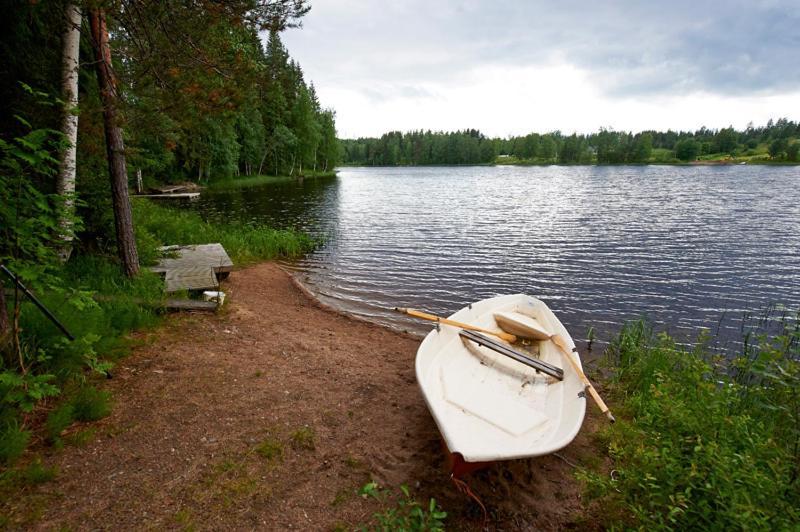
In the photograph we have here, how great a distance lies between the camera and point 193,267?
931cm

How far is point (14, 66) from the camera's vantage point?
6.50m

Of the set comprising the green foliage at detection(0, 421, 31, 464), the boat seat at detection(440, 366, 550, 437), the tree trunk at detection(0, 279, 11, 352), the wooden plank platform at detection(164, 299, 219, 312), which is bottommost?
the boat seat at detection(440, 366, 550, 437)

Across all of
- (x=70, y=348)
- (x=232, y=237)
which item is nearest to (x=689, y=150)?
(x=232, y=237)

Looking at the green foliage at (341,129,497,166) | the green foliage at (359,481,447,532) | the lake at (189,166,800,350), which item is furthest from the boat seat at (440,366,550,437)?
the green foliage at (341,129,497,166)

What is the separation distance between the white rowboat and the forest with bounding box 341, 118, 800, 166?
12136 centimetres

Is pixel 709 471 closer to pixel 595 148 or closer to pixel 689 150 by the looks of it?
pixel 689 150

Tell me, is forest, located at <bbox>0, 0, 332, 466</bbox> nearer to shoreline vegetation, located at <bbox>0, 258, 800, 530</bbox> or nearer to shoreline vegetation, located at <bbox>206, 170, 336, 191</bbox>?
shoreline vegetation, located at <bbox>0, 258, 800, 530</bbox>

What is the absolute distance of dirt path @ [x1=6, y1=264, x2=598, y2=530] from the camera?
132 inches

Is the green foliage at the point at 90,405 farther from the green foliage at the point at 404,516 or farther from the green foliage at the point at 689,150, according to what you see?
the green foliage at the point at 689,150

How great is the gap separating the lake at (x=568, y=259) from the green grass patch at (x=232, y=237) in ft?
3.38

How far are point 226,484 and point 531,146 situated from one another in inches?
6375

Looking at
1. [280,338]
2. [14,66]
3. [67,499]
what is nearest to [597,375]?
[280,338]

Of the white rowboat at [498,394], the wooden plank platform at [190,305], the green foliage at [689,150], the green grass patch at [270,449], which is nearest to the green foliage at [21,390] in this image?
the green grass patch at [270,449]

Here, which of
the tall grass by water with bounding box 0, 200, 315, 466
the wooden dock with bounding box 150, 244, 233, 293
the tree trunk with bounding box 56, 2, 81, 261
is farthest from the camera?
the wooden dock with bounding box 150, 244, 233, 293
